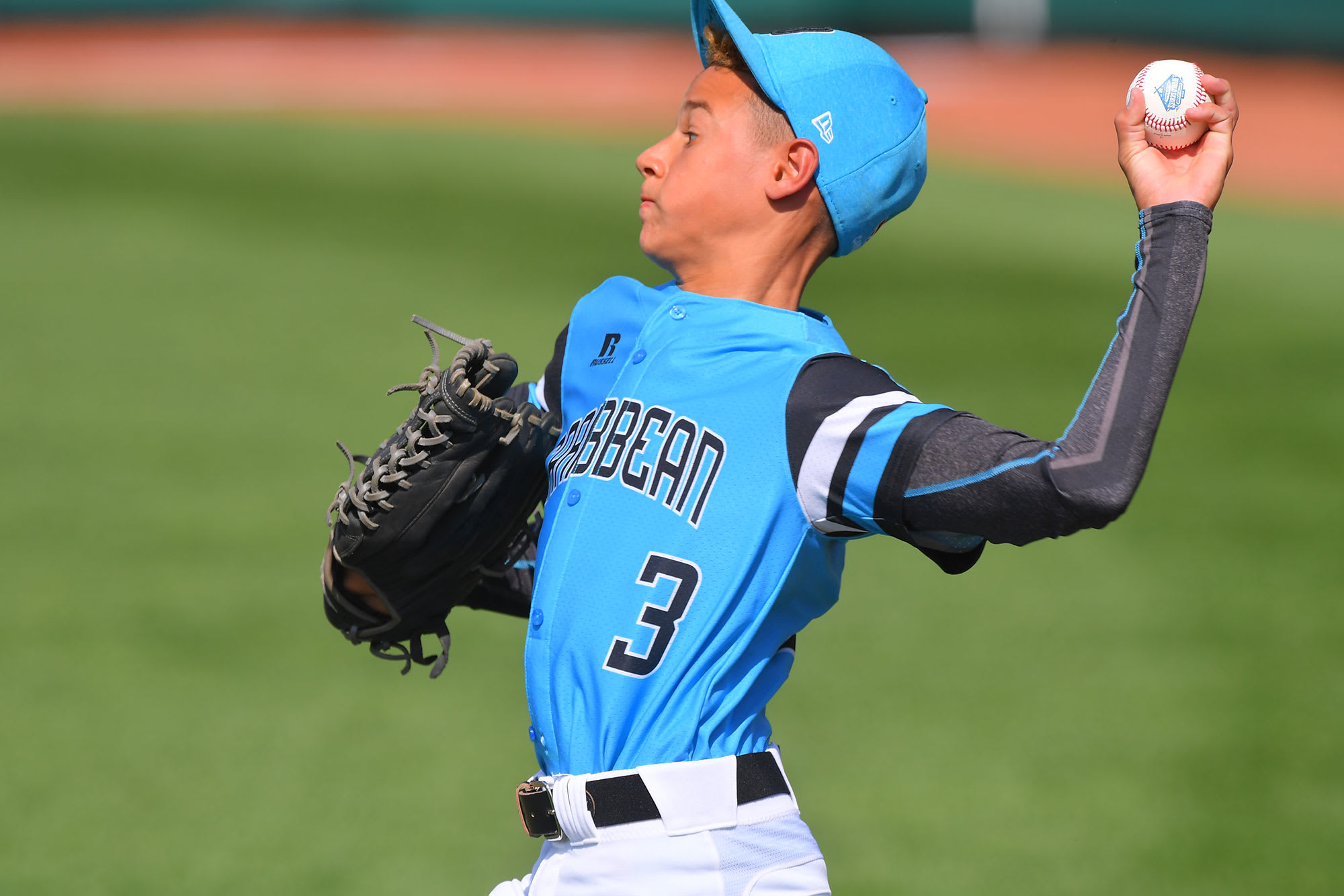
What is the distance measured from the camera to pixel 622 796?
2121 mm

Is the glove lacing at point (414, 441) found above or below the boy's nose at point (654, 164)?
below

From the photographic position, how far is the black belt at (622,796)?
2.12 meters

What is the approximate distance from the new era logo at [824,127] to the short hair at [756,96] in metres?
0.04

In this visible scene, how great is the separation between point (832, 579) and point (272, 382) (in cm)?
749

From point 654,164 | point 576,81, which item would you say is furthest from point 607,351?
point 576,81

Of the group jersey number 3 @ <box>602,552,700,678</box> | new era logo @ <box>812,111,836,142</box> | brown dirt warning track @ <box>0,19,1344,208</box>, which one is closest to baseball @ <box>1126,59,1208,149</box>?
new era logo @ <box>812,111,836,142</box>

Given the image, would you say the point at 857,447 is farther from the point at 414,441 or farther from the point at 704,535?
the point at 414,441

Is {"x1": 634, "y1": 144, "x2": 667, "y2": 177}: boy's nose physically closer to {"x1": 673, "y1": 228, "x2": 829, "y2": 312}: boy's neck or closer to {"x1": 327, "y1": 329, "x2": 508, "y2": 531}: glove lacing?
{"x1": 673, "y1": 228, "x2": 829, "y2": 312}: boy's neck

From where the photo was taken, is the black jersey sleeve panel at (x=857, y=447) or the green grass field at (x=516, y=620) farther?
the green grass field at (x=516, y=620)

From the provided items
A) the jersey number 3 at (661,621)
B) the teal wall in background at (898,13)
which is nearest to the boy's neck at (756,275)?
the jersey number 3 at (661,621)

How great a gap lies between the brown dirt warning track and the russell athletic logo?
12.7m

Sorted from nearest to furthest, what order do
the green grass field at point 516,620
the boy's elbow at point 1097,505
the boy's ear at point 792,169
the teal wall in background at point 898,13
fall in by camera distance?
the boy's elbow at point 1097,505
the boy's ear at point 792,169
the green grass field at point 516,620
the teal wall in background at point 898,13

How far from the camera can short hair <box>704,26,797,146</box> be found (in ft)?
7.66

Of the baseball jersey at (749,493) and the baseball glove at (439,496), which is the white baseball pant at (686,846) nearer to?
the baseball jersey at (749,493)
